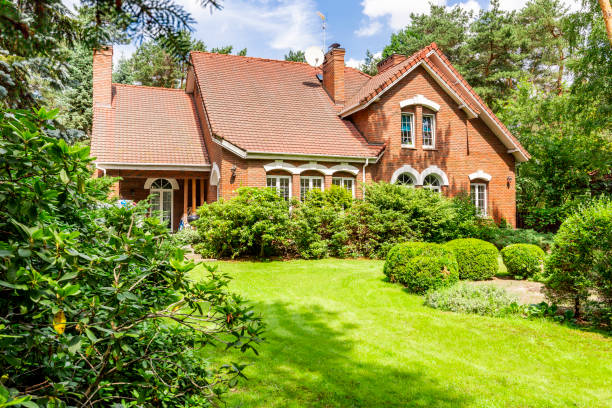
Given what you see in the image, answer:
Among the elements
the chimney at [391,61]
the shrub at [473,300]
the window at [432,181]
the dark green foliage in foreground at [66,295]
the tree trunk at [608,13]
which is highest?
the chimney at [391,61]

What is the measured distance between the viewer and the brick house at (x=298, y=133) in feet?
51.4

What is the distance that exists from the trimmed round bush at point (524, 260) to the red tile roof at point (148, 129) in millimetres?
12020

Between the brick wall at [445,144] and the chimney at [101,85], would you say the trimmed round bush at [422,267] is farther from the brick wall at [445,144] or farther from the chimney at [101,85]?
the chimney at [101,85]

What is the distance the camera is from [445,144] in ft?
61.2

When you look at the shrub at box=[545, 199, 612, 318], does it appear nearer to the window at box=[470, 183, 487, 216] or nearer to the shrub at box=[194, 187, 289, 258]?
the shrub at box=[194, 187, 289, 258]

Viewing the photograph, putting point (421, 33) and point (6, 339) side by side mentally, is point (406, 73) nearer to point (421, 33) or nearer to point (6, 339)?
point (6, 339)

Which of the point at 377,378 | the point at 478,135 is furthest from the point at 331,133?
the point at 377,378

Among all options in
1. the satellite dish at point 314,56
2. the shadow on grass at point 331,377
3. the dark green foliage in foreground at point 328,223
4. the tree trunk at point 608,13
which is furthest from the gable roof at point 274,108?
the shadow on grass at point 331,377

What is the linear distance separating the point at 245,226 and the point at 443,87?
12.4 meters

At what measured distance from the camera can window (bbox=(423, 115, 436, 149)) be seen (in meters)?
18.6

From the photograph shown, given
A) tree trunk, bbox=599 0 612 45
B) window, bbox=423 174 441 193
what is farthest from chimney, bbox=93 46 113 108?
tree trunk, bbox=599 0 612 45

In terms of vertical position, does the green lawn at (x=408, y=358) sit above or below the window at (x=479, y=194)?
below

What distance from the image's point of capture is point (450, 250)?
944cm

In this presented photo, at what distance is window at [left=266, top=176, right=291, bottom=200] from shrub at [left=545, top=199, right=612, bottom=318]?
394 inches
